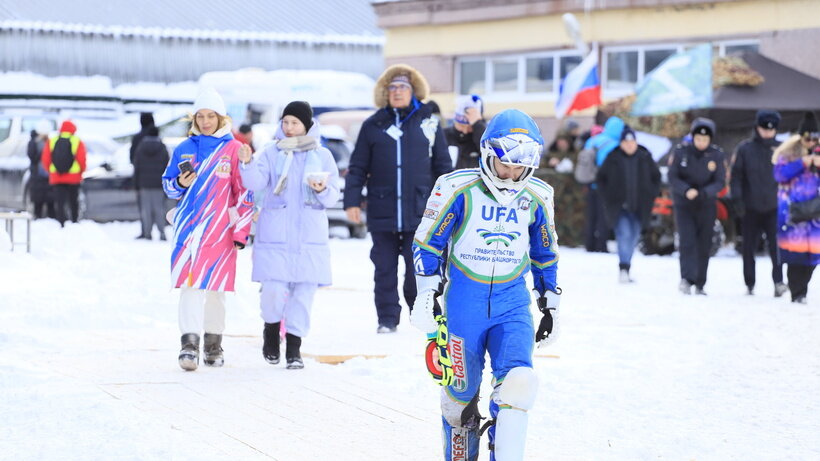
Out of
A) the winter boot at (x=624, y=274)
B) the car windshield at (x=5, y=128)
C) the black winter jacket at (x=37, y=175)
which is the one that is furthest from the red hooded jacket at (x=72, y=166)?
the winter boot at (x=624, y=274)

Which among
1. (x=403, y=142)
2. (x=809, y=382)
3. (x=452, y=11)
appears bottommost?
(x=809, y=382)

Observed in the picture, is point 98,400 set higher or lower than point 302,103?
lower

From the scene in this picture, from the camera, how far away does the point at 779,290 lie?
1429 centimetres

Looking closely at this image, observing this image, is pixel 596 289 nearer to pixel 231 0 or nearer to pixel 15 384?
pixel 15 384

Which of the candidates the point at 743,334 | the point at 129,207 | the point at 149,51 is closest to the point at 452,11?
the point at 129,207

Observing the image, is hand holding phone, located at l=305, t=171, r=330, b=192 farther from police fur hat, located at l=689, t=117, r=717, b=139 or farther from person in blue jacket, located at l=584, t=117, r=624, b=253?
person in blue jacket, located at l=584, t=117, r=624, b=253

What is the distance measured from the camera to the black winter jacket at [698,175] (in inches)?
575

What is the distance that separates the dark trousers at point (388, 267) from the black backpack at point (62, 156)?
12.5m

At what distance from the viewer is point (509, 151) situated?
557cm

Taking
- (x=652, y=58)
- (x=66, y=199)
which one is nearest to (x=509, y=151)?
(x=66, y=199)

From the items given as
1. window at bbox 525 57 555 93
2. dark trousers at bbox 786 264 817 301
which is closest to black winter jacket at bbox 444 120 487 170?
dark trousers at bbox 786 264 817 301

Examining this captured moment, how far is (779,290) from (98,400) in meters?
8.83

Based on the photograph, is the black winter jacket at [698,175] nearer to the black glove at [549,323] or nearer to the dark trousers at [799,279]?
the dark trousers at [799,279]

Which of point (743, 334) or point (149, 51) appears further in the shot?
point (149, 51)
